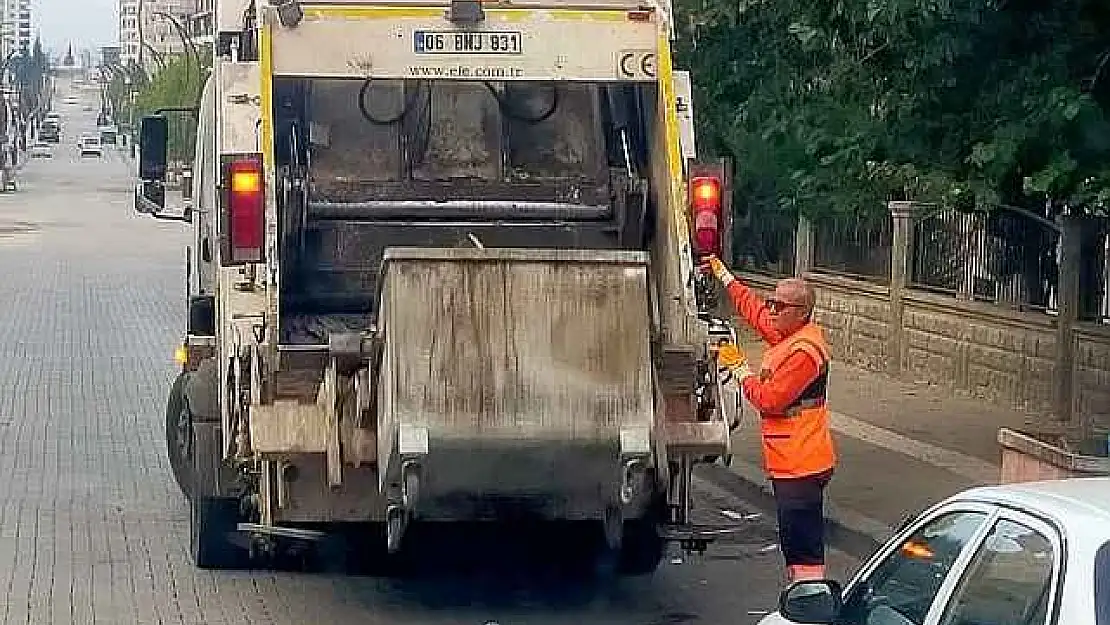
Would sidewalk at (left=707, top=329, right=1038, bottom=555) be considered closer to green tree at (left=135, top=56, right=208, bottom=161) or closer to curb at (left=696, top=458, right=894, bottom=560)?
curb at (left=696, top=458, right=894, bottom=560)

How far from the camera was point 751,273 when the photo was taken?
2392 centimetres

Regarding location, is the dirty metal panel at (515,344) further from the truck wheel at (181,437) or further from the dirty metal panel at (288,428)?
the truck wheel at (181,437)

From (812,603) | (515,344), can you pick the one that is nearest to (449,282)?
(515,344)

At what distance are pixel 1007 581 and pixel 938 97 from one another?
6480mm

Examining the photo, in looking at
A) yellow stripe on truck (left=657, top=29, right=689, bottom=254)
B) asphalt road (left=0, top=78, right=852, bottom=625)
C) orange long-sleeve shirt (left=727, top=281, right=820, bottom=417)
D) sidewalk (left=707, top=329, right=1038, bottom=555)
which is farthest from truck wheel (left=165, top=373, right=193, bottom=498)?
Answer: sidewalk (left=707, top=329, right=1038, bottom=555)

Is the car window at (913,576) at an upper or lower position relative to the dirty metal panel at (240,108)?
lower

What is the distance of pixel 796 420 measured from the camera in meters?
8.63

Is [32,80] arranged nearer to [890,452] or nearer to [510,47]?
[890,452]

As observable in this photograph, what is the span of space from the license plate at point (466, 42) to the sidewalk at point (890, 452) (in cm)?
338

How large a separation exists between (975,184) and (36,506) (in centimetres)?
565

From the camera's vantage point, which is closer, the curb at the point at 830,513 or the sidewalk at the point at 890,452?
the curb at the point at 830,513

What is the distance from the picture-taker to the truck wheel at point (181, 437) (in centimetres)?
1073

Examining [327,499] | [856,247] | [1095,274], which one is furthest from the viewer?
[856,247]

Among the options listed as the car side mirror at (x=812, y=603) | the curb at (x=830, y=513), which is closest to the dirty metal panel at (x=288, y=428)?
the curb at (x=830, y=513)
